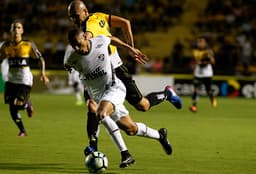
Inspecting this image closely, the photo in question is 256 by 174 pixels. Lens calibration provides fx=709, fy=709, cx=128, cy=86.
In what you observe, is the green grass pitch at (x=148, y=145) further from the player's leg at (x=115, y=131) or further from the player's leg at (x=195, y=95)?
the player's leg at (x=195, y=95)

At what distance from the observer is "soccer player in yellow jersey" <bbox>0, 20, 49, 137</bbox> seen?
12555 mm

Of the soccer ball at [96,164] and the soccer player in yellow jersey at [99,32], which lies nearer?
the soccer ball at [96,164]

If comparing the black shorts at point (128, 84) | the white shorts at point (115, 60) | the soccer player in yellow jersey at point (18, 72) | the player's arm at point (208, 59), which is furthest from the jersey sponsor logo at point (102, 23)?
the player's arm at point (208, 59)

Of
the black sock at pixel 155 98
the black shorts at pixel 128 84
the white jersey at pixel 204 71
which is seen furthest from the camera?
the white jersey at pixel 204 71

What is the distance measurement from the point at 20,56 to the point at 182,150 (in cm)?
381

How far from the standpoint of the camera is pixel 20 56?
12844 mm

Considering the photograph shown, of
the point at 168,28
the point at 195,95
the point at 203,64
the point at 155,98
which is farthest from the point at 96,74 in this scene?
the point at 168,28

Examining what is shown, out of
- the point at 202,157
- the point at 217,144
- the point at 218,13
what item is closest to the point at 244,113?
the point at 217,144

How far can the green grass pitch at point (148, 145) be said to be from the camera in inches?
342

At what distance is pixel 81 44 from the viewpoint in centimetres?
809

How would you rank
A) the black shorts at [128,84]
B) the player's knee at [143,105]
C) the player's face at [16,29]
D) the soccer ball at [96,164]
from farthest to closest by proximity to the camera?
1. the player's face at [16,29]
2. the player's knee at [143,105]
3. the black shorts at [128,84]
4. the soccer ball at [96,164]

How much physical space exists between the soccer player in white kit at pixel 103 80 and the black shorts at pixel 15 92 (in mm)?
4043

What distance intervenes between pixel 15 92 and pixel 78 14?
416cm

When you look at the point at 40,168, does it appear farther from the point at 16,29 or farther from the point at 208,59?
the point at 208,59
